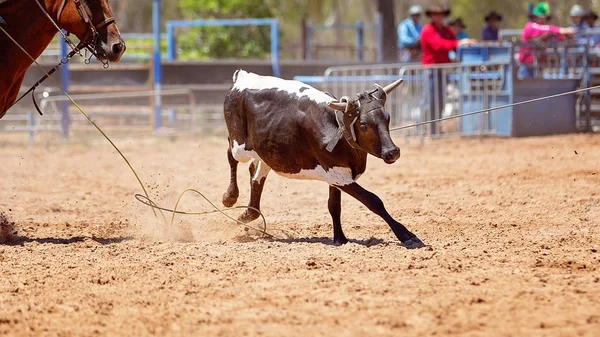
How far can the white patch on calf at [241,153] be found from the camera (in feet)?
25.0

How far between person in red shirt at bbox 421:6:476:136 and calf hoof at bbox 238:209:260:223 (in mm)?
7416

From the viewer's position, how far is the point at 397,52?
24578mm

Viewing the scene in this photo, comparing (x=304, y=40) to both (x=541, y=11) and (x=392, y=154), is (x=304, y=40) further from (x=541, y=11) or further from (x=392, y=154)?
(x=392, y=154)

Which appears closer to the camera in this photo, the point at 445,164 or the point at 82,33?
the point at 82,33

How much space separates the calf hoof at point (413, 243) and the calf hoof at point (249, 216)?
5.14 feet

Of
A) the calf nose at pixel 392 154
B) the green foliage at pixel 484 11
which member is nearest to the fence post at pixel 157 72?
the calf nose at pixel 392 154

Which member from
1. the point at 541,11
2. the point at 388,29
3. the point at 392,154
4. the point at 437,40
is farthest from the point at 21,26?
the point at 388,29

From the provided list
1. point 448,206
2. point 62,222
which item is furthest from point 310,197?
point 62,222

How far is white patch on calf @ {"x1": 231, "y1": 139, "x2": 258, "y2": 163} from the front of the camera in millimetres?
7610

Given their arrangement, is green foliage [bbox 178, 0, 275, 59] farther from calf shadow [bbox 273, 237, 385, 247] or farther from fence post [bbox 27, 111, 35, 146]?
calf shadow [bbox 273, 237, 385, 247]

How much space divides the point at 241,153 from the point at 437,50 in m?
8.14

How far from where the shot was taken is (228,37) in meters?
24.2

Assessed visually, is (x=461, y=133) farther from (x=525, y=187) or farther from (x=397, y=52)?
(x=397, y=52)

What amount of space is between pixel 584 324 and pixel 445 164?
765 cm
